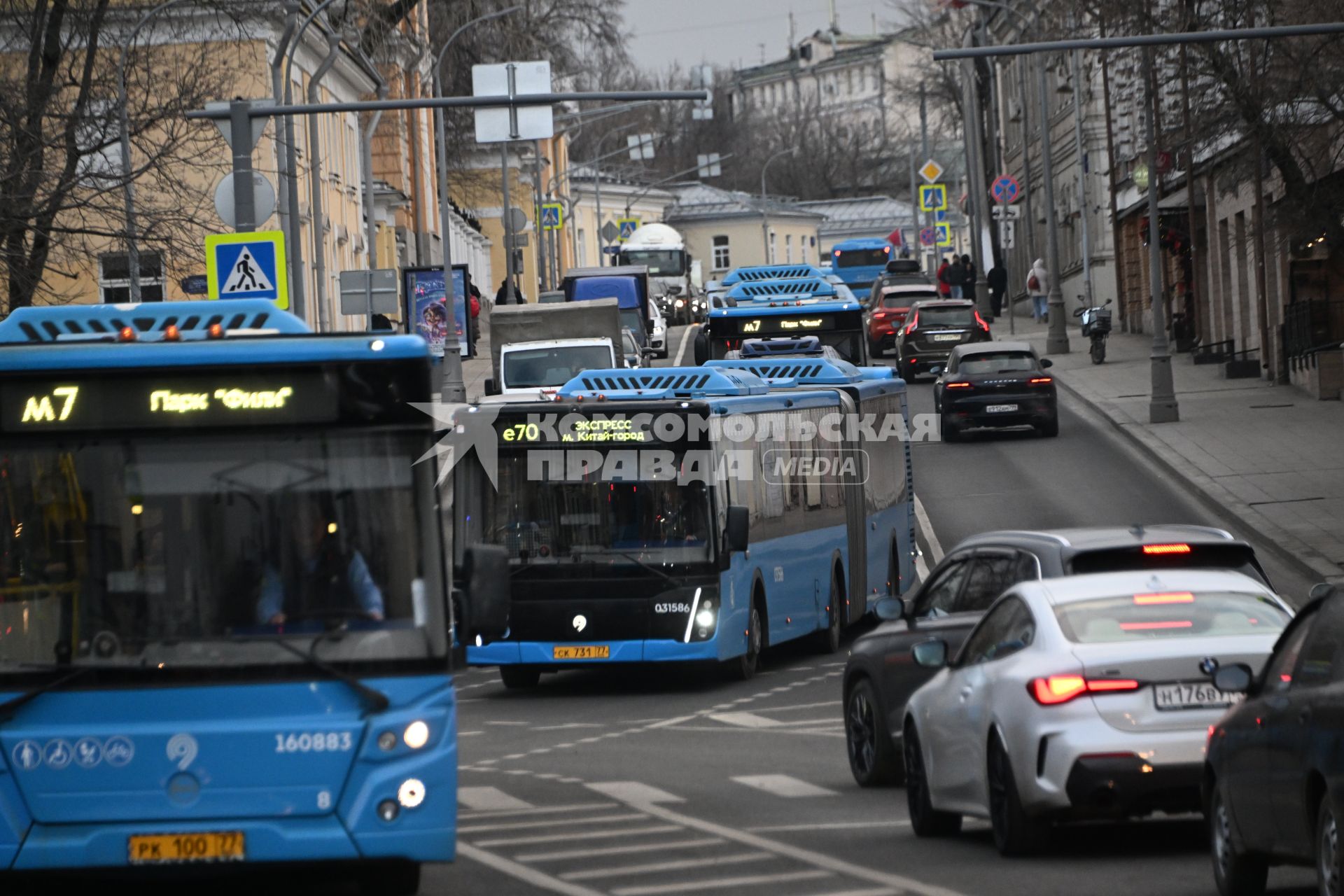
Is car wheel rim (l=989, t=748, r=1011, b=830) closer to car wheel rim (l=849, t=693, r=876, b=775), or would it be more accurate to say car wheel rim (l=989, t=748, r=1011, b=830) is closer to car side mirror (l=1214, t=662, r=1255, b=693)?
car side mirror (l=1214, t=662, r=1255, b=693)

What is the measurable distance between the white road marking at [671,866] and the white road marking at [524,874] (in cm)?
13

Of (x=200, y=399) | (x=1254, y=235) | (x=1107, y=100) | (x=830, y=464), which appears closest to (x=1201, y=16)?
(x=1254, y=235)

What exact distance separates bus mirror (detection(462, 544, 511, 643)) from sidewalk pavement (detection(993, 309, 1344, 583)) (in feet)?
51.1

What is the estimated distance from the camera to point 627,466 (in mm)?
18984

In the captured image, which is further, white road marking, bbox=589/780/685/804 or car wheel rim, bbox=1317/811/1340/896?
white road marking, bbox=589/780/685/804

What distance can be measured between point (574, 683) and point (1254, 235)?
20.4 metres

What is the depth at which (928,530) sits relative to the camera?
30.4m

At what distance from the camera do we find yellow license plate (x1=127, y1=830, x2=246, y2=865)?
8.21 metres

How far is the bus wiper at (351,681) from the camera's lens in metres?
8.38

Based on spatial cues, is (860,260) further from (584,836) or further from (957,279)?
(584,836)

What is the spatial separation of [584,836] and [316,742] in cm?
314

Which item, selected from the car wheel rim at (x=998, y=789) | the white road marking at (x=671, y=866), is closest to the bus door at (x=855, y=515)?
the white road marking at (x=671, y=866)

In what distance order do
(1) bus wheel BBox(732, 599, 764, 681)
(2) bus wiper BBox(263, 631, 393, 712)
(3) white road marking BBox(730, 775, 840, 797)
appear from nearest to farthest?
(2) bus wiper BBox(263, 631, 393, 712), (3) white road marking BBox(730, 775, 840, 797), (1) bus wheel BBox(732, 599, 764, 681)

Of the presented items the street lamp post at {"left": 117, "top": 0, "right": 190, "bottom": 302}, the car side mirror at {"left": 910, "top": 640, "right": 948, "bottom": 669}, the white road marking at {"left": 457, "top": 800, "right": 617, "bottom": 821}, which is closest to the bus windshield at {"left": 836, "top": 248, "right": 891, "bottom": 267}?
the street lamp post at {"left": 117, "top": 0, "right": 190, "bottom": 302}
